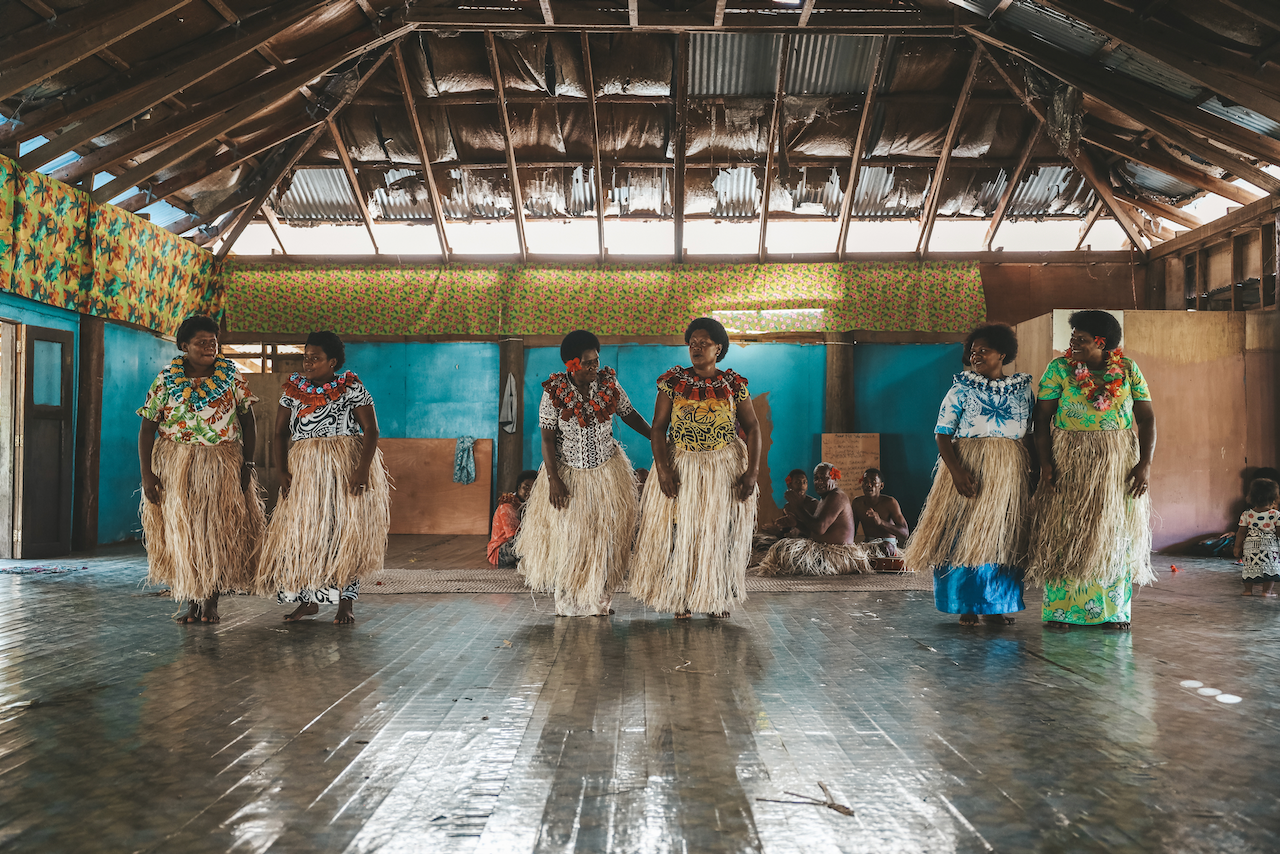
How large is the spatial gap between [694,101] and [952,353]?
3863mm

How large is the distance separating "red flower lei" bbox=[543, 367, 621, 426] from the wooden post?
19.1 feet

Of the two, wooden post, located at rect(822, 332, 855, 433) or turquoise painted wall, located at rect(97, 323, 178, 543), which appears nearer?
turquoise painted wall, located at rect(97, 323, 178, 543)

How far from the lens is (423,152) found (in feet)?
29.6

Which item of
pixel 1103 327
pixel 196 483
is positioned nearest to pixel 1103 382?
pixel 1103 327

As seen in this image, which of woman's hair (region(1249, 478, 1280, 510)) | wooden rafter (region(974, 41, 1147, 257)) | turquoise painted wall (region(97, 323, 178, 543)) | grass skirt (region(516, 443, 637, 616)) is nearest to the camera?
grass skirt (region(516, 443, 637, 616))

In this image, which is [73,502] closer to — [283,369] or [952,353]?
[283,369]

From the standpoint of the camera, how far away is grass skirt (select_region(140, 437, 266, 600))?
399cm

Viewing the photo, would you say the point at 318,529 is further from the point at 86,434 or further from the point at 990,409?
the point at 86,434

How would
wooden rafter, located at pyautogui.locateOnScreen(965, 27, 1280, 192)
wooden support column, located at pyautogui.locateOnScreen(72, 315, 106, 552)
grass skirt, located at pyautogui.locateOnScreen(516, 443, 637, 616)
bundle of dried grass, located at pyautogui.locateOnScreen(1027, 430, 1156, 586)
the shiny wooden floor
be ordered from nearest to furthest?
the shiny wooden floor
bundle of dried grass, located at pyautogui.locateOnScreen(1027, 430, 1156, 586)
grass skirt, located at pyautogui.locateOnScreen(516, 443, 637, 616)
wooden rafter, located at pyautogui.locateOnScreen(965, 27, 1280, 192)
wooden support column, located at pyautogui.locateOnScreen(72, 315, 106, 552)

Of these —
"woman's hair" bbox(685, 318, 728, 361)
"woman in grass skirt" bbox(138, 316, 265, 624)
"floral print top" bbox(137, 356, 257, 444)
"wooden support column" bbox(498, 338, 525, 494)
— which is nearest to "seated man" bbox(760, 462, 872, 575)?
"woman's hair" bbox(685, 318, 728, 361)

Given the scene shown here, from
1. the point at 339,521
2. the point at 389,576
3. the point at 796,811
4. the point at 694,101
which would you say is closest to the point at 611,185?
the point at 694,101

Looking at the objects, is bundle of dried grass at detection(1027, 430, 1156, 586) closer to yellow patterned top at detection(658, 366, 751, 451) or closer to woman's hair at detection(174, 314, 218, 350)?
yellow patterned top at detection(658, 366, 751, 451)

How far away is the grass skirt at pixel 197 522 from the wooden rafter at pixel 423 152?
530 cm

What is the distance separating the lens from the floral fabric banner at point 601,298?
985 centimetres
